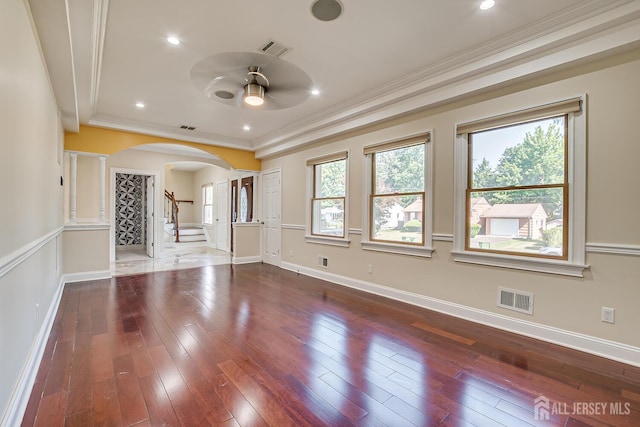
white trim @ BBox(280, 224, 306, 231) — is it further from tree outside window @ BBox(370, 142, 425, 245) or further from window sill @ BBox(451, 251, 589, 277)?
window sill @ BBox(451, 251, 589, 277)

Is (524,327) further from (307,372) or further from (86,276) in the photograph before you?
(86,276)

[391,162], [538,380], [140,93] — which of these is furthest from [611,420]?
[140,93]

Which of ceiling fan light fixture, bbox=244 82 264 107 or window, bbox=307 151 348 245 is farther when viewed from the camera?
window, bbox=307 151 348 245

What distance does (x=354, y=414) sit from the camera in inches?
68.6

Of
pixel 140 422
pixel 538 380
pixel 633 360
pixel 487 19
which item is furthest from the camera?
pixel 487 19

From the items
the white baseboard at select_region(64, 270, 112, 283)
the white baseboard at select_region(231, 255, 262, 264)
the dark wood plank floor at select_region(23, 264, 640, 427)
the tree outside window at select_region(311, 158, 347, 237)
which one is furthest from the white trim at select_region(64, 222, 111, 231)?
the tree outside window at select_region(311, 158, 347, 237)

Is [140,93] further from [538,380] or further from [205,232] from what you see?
[205,232]

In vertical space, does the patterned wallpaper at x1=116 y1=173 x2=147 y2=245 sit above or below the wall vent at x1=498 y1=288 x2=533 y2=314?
above

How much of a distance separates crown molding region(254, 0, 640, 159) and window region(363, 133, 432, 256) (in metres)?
0.48

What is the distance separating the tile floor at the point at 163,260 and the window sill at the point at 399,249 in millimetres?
3848

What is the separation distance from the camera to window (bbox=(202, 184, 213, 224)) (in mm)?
10016

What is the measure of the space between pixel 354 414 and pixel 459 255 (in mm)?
2235

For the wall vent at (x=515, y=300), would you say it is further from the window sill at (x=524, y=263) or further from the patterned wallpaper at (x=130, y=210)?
the patterned wallpaper at (x=130, y=210)

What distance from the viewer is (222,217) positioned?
9047 millimetres
